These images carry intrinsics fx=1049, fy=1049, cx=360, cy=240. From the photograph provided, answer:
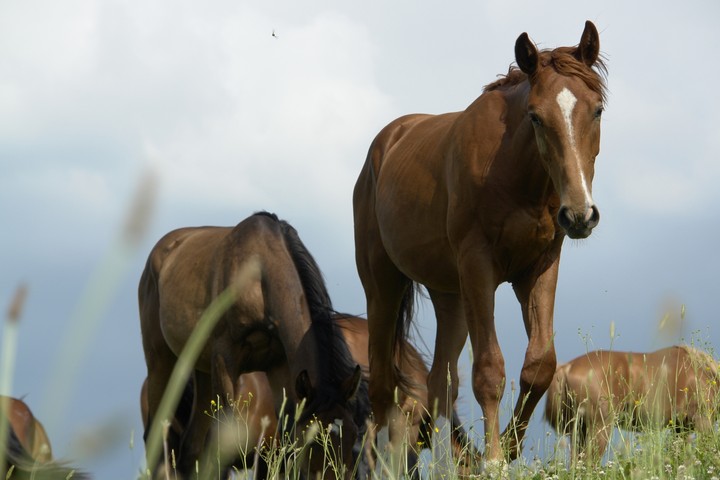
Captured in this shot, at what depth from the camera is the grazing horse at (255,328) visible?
8367 mm

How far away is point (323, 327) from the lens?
902 centimetres

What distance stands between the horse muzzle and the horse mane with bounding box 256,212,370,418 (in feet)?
11.1

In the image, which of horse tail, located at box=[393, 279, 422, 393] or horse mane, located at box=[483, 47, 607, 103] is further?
horse tail, located at box=[393, 279, 422, 393]

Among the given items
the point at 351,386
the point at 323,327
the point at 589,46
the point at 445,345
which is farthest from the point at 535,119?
the point at 323,327

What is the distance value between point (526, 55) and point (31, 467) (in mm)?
3919

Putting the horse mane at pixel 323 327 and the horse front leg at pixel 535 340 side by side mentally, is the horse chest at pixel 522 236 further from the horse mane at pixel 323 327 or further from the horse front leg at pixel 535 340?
the horse mane at pixel 323 327

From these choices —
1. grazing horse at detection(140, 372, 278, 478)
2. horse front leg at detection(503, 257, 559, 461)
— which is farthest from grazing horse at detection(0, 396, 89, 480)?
grazing horse at detection(140, 372, 278, 478)

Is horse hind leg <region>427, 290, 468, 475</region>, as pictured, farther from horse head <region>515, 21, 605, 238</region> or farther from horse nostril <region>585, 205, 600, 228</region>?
horse nostril <region>585, 205, 600, 228</region>

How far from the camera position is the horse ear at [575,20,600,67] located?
586 centimetres

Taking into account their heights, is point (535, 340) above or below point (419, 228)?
below

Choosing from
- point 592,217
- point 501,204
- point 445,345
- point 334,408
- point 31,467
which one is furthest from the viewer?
point 334,408

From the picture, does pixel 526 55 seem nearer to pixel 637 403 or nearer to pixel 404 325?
pixel 637 403

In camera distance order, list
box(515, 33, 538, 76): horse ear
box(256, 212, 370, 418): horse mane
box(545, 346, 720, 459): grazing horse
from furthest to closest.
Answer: box(256, 212, 370, 418): horse mane
box(515, 33, 538, 76): horse ear
box(545, 346, 720, 459): grazing horse

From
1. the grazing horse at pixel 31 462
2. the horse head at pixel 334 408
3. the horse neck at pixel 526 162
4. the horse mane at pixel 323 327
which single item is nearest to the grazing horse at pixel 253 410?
the horse mane at pixel 323 327
